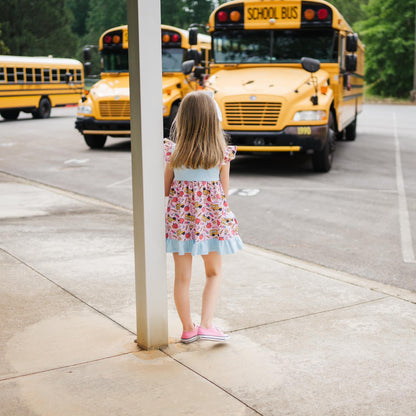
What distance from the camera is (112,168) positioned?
41.9 feet

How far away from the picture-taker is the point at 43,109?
1134 inches

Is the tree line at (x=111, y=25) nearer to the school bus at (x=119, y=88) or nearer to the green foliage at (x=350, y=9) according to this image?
the green foliage at (x=350, y=9)

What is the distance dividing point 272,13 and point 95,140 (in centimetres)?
596

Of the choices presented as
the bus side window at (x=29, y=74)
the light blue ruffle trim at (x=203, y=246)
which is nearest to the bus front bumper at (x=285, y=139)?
the light blue ruffle trim at (x=203, y=246)

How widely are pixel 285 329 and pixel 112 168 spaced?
907 cm

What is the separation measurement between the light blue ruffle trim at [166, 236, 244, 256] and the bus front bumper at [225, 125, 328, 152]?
737 cm

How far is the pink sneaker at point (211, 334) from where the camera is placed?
384 cm

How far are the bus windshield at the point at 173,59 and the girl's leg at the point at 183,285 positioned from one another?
522 inches

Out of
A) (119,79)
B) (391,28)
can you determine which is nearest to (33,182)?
(119,79)

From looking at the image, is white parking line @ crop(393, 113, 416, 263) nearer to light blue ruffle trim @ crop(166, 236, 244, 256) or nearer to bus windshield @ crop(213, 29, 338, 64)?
bus windshield @ crop(213, 29, 338, 64)

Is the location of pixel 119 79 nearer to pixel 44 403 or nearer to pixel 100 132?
pixel 100 132

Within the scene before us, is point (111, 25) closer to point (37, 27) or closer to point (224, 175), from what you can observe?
point (37, 27)

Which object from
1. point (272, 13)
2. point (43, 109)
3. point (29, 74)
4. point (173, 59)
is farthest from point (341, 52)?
point (43, 109)

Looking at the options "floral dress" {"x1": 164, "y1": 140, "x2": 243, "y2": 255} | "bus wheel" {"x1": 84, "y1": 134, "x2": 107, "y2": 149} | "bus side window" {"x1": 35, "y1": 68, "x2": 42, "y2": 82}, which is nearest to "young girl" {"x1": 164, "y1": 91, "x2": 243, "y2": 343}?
"floral dress" {"x1": 164, "y1": 140, "x2": 243, "y2": 255}
